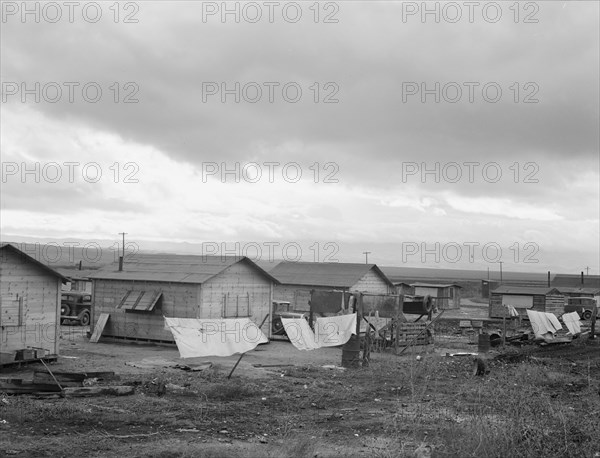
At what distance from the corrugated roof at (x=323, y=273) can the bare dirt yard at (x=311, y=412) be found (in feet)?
63.8

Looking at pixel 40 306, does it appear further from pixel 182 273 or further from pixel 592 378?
pixel 592 378

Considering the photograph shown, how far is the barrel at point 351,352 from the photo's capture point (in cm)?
2438

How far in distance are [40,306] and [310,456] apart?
15939 millimetres

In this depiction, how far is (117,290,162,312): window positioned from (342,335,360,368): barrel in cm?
1028

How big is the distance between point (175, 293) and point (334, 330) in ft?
30.4

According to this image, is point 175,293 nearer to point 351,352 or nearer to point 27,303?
point 27,303

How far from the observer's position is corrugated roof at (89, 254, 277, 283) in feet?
101

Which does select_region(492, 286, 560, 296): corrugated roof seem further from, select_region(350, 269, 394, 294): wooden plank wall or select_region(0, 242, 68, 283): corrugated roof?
select_region(0, 242, 68, 283): corrugated roof

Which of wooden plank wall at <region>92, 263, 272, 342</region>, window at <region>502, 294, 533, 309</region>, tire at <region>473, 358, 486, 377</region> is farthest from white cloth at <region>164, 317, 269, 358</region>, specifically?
window at <region>502, 294, 533, 309</region>

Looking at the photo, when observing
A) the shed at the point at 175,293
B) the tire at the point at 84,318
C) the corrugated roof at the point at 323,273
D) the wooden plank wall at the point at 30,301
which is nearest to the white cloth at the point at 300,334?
the shed at the point at 175,293

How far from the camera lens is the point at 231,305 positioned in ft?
104

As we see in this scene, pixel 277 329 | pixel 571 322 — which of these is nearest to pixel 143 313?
pixel 277 329

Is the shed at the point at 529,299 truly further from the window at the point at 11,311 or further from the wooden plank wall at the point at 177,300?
the window at the point at 11,311

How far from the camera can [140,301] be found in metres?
31.2
